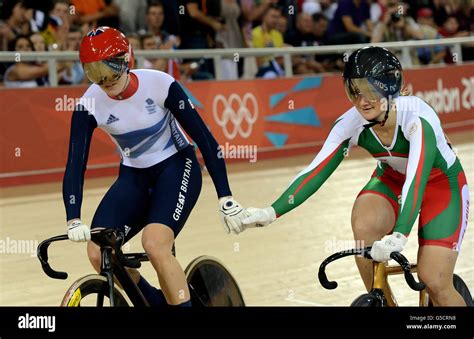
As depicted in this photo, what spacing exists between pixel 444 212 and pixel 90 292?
1358 mm

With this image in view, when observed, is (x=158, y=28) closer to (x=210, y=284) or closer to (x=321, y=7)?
(x=321, y=7)

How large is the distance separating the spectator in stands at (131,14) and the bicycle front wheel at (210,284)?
6.22 meters

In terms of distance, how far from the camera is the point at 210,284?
472cm

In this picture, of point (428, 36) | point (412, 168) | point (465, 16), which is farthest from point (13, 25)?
point (465, 16)

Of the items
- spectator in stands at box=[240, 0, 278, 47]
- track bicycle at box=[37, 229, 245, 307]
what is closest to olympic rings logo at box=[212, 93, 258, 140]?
spectator in stands at box=[240, 0, 278, 47]

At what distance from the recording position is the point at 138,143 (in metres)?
4.38

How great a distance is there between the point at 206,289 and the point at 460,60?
1040 cm

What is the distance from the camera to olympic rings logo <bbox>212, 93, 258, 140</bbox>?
10.9 m

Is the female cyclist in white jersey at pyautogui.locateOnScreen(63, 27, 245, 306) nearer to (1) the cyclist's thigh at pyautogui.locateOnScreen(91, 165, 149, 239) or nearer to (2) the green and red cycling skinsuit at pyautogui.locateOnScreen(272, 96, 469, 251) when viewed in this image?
(1) the cyclist's thigh at pyautogui.locateOnScreen(91, 165, 149, 239)

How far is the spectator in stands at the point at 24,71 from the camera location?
9594mm

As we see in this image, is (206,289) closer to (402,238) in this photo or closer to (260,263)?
(402,238)

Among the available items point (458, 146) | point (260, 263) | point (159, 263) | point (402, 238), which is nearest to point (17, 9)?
point (260, 263)

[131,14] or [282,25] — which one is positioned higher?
[131,14]

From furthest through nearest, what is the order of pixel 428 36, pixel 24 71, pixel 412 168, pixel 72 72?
pixel 428 36, pixel 72 72, pixel 24 71, pixel 412 168
